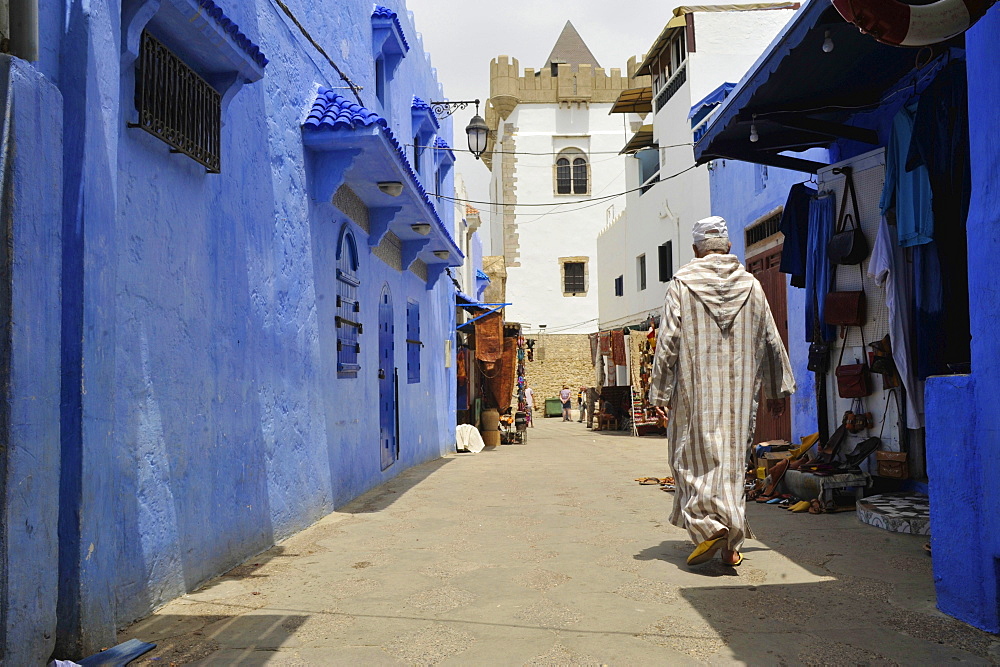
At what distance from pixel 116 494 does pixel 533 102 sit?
120 feet

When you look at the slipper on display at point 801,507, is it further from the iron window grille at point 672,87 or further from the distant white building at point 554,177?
the distant white building at point 554,177

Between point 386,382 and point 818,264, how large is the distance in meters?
5.07

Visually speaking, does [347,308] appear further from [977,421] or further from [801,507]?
[977,421]

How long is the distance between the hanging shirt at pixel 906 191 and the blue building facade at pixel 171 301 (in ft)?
13.2

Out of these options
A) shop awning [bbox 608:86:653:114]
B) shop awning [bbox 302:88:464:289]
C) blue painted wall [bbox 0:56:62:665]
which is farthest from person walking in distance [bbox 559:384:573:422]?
blue painted wall [bbox 0:56:62:665]

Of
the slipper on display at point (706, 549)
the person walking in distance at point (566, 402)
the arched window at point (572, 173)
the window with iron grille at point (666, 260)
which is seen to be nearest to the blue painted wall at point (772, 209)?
the slipper on display at point (706, 549)

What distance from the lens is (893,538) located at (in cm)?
551

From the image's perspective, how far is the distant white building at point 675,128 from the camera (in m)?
18.2

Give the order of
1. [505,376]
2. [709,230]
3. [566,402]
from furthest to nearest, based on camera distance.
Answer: [566,402]
[505,376]
[709,230]

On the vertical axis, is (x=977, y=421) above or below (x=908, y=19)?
below

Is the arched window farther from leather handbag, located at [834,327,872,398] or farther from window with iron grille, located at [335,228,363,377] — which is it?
leather handbag, located at [834,327,872,398]

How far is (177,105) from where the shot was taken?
4.45m

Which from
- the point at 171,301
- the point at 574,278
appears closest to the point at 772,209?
the point at 171,301

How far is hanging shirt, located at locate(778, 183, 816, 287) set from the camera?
802 cm
